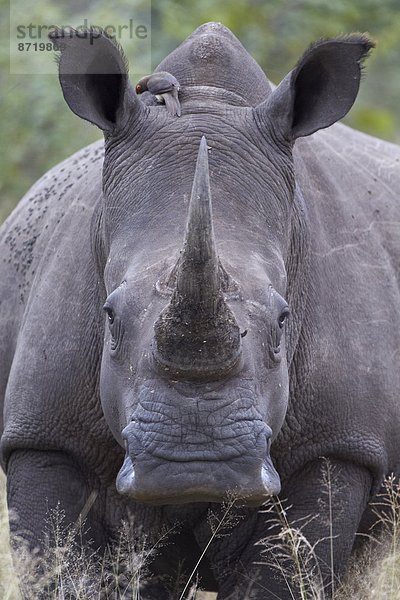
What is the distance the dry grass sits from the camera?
624 cm

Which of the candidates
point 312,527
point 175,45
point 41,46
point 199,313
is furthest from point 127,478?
point 175,45

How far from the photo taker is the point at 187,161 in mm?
6145

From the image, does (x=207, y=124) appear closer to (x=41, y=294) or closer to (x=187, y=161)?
(x=187, y=161)

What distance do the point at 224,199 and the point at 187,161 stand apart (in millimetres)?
240

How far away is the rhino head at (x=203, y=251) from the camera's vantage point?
211 inches

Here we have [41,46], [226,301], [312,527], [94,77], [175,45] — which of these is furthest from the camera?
[175,45]

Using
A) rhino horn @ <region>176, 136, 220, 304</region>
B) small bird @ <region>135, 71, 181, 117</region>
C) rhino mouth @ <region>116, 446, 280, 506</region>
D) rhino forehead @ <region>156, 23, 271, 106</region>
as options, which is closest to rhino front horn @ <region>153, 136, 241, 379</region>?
rhino horn @ <region>176, 136, 220, 304</region>

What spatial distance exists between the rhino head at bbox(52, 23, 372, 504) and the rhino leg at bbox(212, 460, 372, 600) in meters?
0.54

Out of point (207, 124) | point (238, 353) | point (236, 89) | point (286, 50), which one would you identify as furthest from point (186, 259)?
point (286, 50)

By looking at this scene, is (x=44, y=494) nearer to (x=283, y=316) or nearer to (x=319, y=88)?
(x=283, y=316)

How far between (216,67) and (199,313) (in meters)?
1.75

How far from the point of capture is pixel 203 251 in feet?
17.3

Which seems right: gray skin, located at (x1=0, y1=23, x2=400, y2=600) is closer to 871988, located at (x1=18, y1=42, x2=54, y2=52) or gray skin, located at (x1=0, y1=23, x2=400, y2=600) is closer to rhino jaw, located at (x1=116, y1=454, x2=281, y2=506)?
rhino jaw, located at (x1=116, y1=454, x2=281, y2=506)

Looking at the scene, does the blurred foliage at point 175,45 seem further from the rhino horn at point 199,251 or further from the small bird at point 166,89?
the rhino horn at point 199,251
